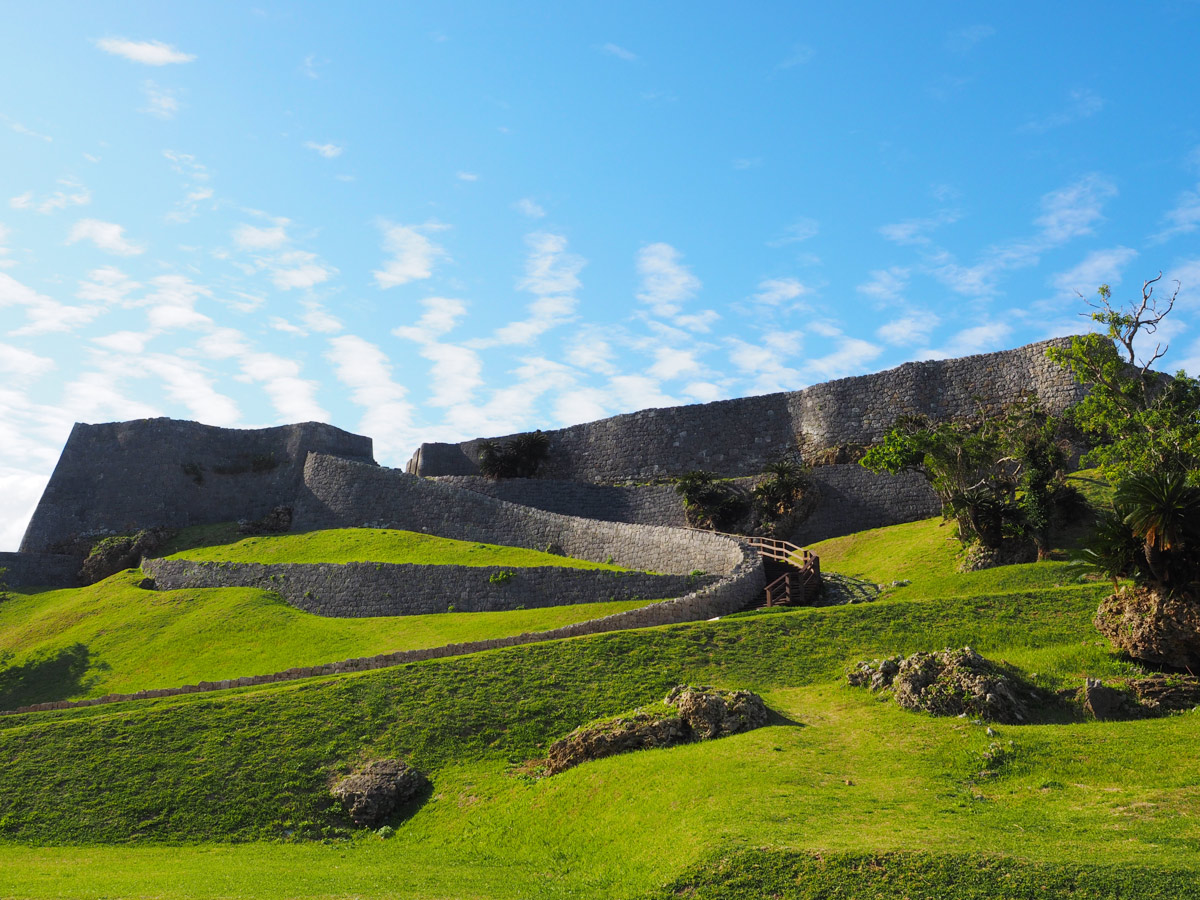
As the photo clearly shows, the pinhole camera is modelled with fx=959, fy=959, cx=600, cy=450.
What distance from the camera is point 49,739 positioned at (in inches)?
781

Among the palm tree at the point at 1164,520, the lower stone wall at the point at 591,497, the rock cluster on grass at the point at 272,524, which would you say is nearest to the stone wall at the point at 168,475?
the rock cluster on grass at the point at 272,524

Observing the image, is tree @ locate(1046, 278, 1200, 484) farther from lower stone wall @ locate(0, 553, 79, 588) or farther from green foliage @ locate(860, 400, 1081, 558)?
lower stone wall @ locate(0, 553, 79, 588)

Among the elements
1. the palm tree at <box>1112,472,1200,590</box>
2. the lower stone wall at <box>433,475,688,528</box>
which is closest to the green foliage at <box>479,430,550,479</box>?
the lower stone wall at <box>433,475,688,528</box>

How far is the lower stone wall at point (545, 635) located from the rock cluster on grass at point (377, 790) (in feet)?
21.5

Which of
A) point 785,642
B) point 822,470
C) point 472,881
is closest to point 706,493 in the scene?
point 822,470

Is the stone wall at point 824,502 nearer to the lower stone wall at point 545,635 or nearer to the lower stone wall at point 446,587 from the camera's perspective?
the lower stone wall at point 545,635

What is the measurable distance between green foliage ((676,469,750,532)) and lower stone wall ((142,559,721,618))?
12.2m

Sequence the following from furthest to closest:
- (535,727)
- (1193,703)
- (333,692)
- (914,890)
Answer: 1. (333,692)
2. (535,727)
3. (1193,703)
4. (914,890)

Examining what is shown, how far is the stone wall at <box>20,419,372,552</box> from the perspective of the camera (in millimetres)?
53531

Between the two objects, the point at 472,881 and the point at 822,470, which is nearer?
the point at 472,881

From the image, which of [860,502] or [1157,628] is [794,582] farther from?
[860,502]

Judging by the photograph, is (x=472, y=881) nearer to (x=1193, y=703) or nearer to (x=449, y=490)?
(x=1193, y=703)

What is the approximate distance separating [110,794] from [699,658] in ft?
40.3

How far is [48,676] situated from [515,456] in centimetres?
2674
